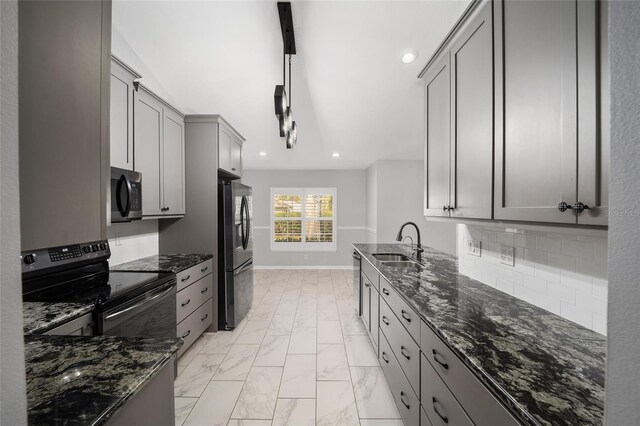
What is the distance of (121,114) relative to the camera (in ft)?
7.08

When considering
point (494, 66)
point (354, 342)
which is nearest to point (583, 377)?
point (494, 66)

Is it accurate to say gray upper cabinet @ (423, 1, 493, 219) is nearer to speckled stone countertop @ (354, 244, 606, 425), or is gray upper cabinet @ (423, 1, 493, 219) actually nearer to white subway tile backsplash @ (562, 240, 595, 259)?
white subway tile backsplash @ (562, 240, 595, 259)

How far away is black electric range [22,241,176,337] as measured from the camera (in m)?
1.53

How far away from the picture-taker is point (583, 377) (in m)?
0.83

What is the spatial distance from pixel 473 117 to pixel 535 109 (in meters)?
0.45

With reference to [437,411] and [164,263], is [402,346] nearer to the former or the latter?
[437,411]

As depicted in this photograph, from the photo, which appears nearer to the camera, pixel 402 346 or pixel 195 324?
pixel 402 346

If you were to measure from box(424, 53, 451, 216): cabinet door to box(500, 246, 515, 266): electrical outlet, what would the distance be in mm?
390

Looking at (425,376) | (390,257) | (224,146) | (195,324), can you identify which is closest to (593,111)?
(425,376)

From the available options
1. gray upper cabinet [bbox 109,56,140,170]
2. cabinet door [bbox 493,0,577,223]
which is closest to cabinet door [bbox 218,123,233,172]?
gray upper cabinet [bbox 109,56,140,170]

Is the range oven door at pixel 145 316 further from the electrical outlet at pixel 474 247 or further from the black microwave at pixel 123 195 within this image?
the electrical outlet at pixel 474 247

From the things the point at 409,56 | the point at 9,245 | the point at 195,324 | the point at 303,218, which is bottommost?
the point at 195,324

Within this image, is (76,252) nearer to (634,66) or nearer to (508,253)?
(634,66)

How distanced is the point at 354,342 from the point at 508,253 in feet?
6.12
